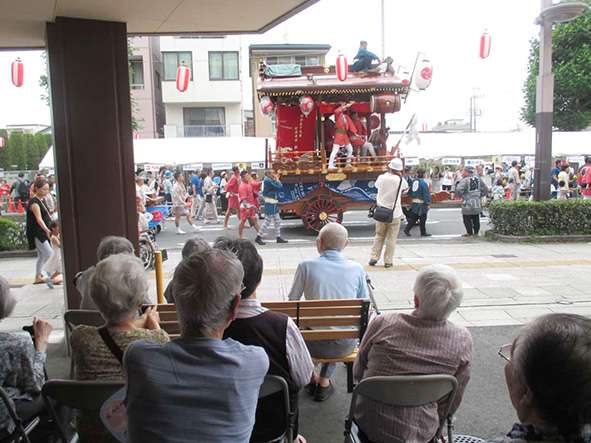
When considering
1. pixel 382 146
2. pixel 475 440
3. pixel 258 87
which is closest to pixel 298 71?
pixel 258 87

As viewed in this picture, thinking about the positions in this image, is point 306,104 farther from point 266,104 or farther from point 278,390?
point 278,390

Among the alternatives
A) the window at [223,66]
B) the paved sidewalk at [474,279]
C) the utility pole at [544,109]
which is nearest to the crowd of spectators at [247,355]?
the paved sidewalk at [474,279]

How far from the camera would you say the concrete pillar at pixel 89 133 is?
444cm

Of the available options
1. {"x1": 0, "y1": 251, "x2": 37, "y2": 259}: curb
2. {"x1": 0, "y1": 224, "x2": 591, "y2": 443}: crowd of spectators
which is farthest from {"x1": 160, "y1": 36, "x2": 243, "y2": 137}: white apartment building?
{"x1": 0, "y1": 224, "x2": 591, "y2": 443}: crowd of spectators

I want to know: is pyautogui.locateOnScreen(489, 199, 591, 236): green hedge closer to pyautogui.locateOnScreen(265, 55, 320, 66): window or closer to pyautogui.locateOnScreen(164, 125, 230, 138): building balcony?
pyautogui.locateOnScreen(164, 125, 230, 138): building balcony

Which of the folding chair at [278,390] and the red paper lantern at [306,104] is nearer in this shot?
the folding chair at [278,390]

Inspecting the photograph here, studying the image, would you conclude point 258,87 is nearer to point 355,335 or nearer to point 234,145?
point 234,145

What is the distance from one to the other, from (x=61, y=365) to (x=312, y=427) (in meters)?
2.36

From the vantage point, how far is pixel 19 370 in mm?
2566

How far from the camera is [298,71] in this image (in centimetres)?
1260

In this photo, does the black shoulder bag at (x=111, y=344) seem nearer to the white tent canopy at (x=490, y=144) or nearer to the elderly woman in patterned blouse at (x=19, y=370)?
Answer: the elderly woman in patterned blouse at (x=19, y=370)

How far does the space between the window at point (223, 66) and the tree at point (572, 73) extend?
1849 centimetres

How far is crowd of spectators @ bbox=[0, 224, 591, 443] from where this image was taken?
1.38 metres

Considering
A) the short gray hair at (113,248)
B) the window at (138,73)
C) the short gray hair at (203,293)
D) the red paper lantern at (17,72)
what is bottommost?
the short gray hair at (113,248)
